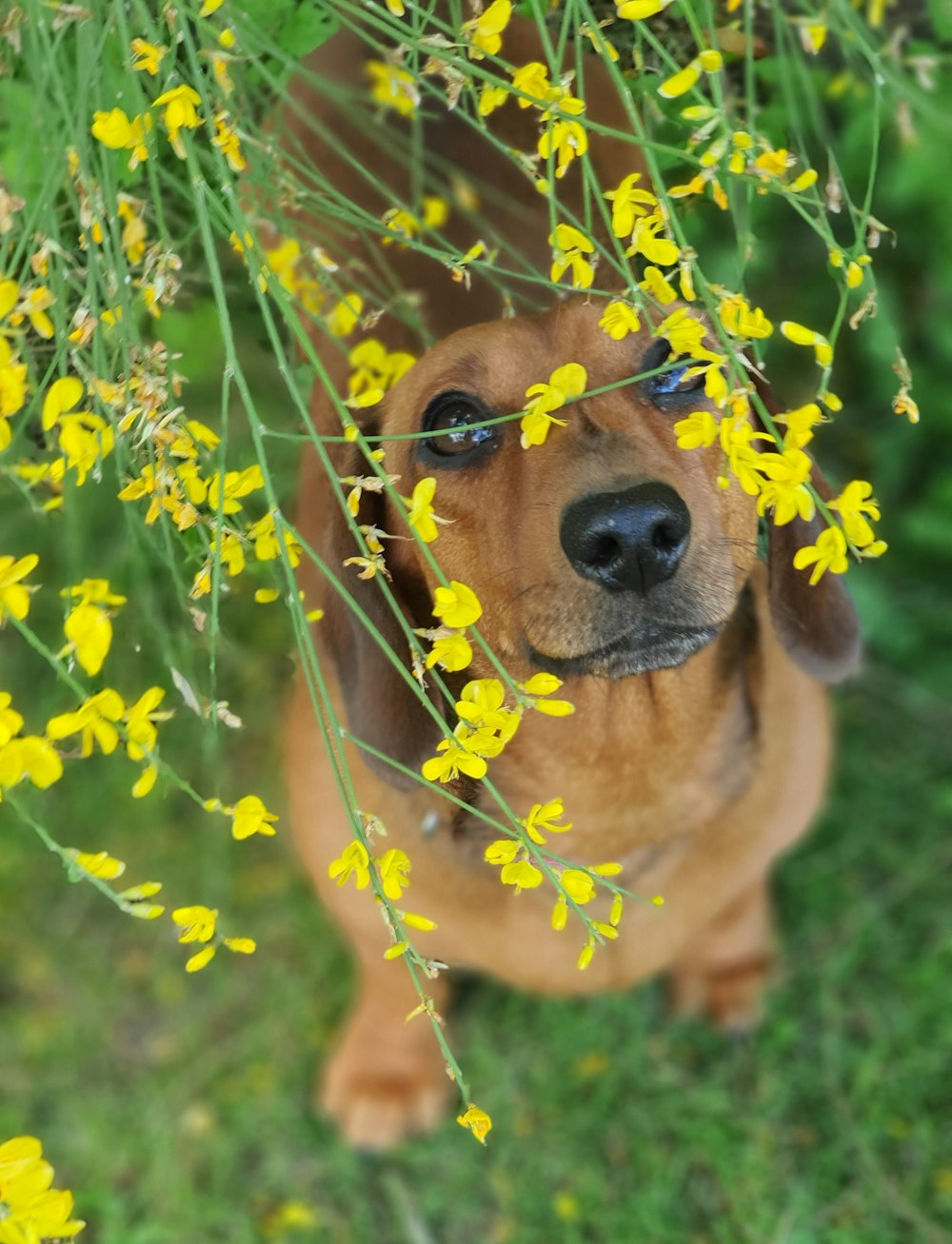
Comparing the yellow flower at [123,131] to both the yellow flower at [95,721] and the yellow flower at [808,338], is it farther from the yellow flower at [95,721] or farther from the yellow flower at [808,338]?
the yellow flower at [808,338]

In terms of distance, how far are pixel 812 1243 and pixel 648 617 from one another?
4.19ft

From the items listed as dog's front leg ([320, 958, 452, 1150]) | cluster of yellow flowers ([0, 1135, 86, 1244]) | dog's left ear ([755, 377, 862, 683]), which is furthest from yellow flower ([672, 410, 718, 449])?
dog's front leg ([320, 958, 452, 1150])

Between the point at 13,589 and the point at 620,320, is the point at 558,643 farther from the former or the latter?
the point at 13,589

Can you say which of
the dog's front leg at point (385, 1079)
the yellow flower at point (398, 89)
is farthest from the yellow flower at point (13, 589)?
the dog's front leg at point (385, 1079)

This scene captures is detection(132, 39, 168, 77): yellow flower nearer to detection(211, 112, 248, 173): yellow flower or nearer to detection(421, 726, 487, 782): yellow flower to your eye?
detection(211, 112, 248, 173): yellow flower

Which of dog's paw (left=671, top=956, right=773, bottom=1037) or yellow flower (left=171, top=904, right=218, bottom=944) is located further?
dog's paw (left=671, top=956, right=773, bottom=1037)

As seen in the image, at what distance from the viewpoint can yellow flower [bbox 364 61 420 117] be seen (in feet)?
3.74

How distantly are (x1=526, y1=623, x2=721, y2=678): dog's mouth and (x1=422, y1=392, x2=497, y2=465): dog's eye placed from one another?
24 centimetres

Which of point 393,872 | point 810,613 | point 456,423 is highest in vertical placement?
point 456,423

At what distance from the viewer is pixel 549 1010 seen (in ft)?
7.12

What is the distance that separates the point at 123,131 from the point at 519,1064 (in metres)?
1.75

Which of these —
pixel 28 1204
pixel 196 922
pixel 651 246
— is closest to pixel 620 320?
pixel 651 246

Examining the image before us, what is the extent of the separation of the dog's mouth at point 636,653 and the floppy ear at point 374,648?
0.21 meters

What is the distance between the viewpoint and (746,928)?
209 centimetres
